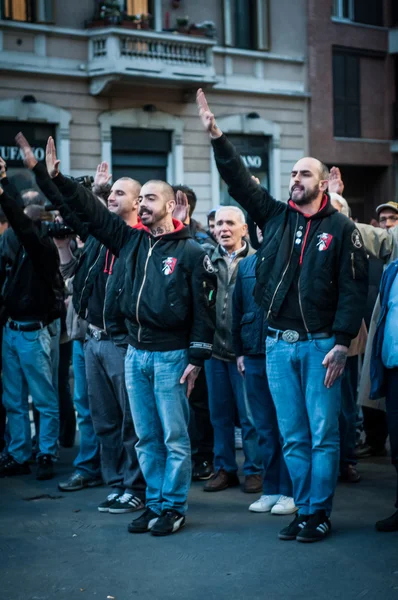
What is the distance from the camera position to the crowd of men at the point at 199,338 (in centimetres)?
639

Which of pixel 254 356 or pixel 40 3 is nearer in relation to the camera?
pixel 254 356

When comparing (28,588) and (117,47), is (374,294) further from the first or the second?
(117,47)

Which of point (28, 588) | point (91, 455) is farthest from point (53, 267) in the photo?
point (28, 588)

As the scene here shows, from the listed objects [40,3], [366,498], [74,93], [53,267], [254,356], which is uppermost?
[40,3]

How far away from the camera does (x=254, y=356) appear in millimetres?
7559

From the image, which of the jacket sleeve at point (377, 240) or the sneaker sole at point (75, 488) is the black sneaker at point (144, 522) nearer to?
the sneaker sole at point (75, 488)

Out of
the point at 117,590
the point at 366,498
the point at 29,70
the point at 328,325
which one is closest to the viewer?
the point at 117,590

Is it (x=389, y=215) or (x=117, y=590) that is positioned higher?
(x=389, y=215)

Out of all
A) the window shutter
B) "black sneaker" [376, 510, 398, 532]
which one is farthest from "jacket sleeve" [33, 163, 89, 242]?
the window shutter

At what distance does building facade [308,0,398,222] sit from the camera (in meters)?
25.6

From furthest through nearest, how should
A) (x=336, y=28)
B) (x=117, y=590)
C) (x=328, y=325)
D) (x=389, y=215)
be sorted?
(x=336, y=28) → (x=389, y=215) → (x=328, y=325) → (x=117, y=590)

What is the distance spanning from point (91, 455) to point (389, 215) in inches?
129

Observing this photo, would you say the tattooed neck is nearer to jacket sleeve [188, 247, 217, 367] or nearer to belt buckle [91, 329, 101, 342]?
jacket sleeve [188, 247, 217, 367]

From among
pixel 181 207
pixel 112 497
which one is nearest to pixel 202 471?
pixel 112 497
